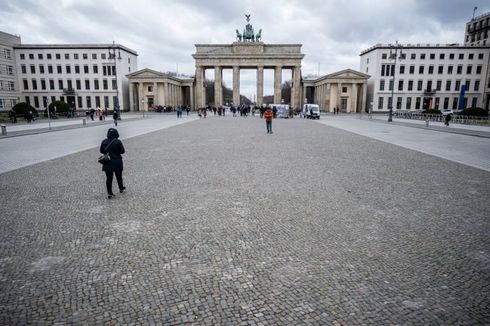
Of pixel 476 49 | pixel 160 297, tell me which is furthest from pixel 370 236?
pixel 476 49

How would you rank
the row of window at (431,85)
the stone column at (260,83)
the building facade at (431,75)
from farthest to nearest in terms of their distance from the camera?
the stone column at (260,83)
the row of window at (431,85)
the building facade at (431,75)

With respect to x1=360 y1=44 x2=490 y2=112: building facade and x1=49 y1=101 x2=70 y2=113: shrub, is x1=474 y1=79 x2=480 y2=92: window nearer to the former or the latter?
x1=360 y1=44 x2=490 y2=112: building facade

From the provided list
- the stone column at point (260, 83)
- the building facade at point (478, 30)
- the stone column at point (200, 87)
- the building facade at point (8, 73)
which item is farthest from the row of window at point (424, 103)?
the building facade at point (8, 73)

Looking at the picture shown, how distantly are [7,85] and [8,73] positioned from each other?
110 inches

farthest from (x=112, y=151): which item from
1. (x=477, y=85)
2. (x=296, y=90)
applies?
(x=477, y=85)

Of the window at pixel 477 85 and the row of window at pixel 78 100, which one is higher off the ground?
the window at pixel 477 85

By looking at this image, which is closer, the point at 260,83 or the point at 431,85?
the point at 431,85

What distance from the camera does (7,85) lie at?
2699 inches

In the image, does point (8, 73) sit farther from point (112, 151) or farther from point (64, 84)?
point (112, 151)

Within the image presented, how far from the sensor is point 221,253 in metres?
4.24

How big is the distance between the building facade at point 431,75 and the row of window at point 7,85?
3345 inches

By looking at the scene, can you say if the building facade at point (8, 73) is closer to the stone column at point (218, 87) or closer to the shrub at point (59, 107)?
the shrub at point (59, 107)

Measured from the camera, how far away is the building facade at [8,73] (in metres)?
66.7

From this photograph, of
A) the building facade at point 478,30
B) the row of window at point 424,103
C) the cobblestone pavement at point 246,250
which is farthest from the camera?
the building facade at point 478,30
